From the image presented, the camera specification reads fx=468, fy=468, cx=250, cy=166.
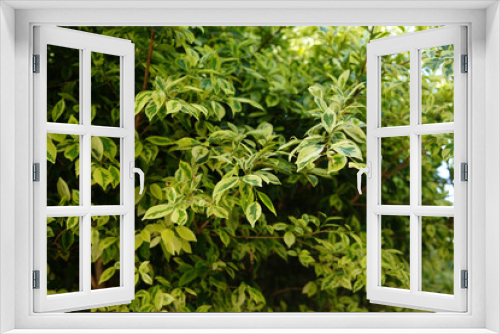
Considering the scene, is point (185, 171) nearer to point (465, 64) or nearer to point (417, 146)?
point (417, 146)

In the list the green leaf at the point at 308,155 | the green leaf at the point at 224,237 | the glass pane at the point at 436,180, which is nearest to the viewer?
the green leaf at the point at 308,155

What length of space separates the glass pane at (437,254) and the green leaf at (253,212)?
1.54 meters

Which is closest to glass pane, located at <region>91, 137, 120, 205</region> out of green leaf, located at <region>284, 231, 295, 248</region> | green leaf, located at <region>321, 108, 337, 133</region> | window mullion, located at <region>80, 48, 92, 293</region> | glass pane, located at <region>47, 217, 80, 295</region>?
window mullion, located at <region>80, 48, 92, 293</region>

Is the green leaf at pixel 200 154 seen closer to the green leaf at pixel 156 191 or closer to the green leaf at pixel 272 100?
the green leaf at pixel 156 191

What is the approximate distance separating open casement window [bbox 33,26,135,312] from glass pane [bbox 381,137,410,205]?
1.85 m

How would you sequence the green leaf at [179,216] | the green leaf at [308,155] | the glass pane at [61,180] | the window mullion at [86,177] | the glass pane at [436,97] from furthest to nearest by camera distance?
the glass pane at [436,97]
the glass pane at [61,180]
the green leaf at [179,216]
the green leaf at [308,155]
the window mullion at [86,177]

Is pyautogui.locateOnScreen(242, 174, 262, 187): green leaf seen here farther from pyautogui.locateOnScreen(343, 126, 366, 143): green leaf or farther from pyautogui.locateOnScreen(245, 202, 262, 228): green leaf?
pyautogui.locateOnScreen(343, 126, 366, 143): green leaf

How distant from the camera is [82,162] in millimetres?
1935

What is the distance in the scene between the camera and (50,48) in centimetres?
282

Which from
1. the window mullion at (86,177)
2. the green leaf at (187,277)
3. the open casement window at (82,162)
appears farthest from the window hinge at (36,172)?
the green leaf at (187,277)
